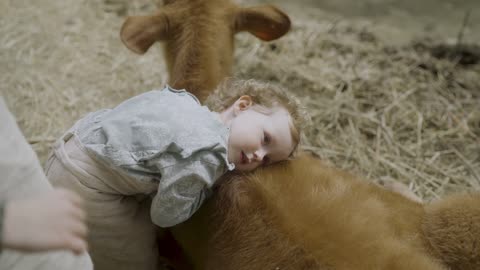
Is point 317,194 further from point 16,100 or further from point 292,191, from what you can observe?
point 16,100

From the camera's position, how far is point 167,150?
1.91 meters

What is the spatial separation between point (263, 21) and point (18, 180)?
6.66 feet

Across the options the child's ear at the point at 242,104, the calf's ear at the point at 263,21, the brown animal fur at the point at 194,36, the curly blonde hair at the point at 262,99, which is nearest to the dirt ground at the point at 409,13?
the calf's ear at the point at 263,21

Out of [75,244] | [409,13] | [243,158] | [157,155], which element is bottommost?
[409,13]

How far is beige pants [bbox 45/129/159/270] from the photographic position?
2035 mm

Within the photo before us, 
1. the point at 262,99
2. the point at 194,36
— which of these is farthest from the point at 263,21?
the point at 262,99

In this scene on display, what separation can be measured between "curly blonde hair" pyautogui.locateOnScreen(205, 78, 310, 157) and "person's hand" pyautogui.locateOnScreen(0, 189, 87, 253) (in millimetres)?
1132

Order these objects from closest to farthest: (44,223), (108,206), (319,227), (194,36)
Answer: (44,223), (319,227), (108,206), (194,36)

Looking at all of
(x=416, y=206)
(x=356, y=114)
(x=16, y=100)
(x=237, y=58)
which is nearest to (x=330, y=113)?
(x=356, y=114)

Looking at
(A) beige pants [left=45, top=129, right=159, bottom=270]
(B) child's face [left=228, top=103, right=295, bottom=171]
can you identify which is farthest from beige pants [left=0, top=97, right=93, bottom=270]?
(B) child's face [left=228, top=103, right=295, bottom=171]

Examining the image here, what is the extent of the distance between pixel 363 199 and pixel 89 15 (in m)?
3.09

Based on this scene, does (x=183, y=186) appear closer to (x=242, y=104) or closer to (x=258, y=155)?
(x=258, y=155)

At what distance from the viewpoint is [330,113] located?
3.76 metres

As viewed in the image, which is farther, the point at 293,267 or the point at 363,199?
the point at 363,199
